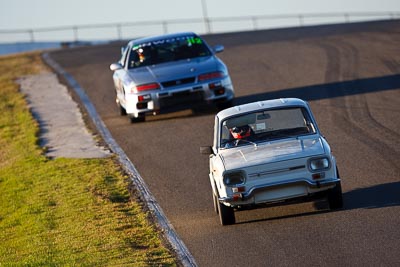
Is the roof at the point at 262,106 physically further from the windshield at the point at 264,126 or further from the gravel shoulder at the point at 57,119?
the gravel shoulder at the point at 57,119

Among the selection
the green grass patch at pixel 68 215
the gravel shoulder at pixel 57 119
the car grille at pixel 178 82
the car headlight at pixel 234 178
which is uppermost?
the car headlight at pixel 234 178

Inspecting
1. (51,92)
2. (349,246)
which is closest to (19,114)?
(51,92)

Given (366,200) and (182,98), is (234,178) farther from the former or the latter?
(182,98)

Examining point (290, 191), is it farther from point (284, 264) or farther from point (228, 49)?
point (228, 49)

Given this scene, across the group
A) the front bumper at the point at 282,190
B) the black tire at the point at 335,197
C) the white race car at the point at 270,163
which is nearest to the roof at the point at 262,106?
the white race car at the point at 270,163

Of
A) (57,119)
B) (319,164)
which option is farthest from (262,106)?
(57,119)

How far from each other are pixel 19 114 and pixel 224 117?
12.7 meters

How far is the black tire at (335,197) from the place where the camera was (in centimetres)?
1202

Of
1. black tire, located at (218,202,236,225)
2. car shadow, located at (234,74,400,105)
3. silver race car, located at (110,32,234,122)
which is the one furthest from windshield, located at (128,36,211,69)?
black tire, located at (218,202,236,225)

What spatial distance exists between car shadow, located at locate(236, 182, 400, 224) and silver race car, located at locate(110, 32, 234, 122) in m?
7.51

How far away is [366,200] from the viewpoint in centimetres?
1257

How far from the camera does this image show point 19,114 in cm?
2503

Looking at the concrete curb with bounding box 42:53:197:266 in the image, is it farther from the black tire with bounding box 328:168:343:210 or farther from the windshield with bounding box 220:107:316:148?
the black tire with bounding box 328:168:343:210

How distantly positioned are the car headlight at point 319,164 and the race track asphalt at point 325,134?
56 centimetres
